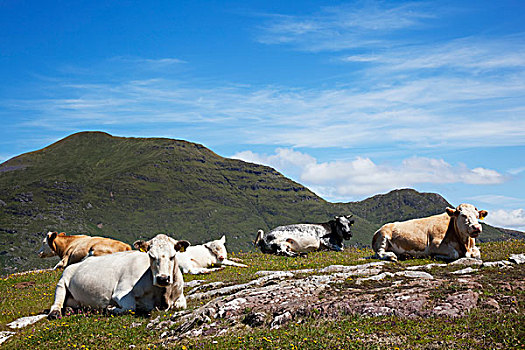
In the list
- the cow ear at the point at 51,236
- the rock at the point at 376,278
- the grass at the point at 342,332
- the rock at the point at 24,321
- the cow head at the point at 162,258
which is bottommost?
the rock at the point at 24,321

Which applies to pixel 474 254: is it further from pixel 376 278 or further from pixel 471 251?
pixel 376 278

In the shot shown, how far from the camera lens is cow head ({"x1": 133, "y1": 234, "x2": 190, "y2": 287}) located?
49.8 feet

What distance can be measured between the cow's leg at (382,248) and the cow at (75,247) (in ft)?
46.5

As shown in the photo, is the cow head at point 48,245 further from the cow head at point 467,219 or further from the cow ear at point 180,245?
the cow head at point 467,219

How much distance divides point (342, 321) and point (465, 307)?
332cm

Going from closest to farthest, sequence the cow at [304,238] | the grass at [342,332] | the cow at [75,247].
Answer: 1. the grass at [342,332]
2. the cow at [75,247]
3. the cow at [304,238]

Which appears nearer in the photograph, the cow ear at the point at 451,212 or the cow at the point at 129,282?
the cow at the point at 129,282

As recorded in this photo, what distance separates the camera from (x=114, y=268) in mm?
17109

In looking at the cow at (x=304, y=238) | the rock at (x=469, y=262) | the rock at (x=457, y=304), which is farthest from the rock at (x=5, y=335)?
the cow at (x=304, y=238)

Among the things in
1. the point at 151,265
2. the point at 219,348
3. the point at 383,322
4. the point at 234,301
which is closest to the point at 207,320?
the point at 234,301

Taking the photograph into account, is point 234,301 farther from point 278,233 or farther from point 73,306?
point 278,233

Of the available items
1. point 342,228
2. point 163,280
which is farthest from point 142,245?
point 342,228

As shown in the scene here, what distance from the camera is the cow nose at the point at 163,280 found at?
1509 cm

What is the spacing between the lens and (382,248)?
87.2 feet
